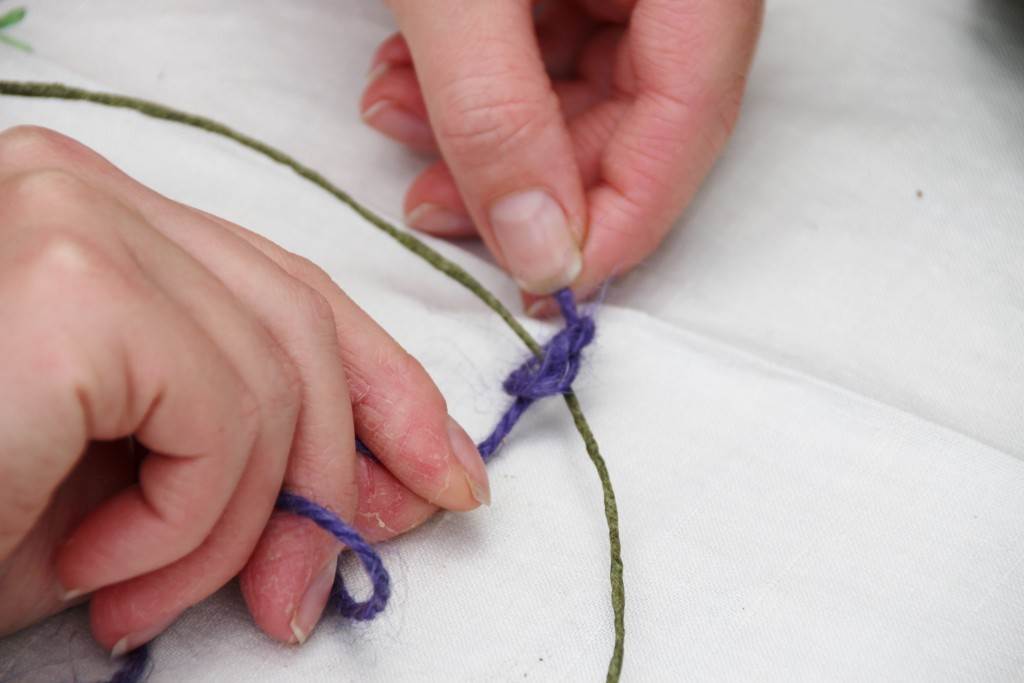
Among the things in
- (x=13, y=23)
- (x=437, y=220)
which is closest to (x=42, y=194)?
(x=437, y=220)

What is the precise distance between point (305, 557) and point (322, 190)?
1.39 feet

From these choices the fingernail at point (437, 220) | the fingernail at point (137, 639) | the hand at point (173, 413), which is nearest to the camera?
the hand at point (173, 413)

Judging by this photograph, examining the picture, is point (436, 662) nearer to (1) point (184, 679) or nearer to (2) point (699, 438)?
(1) point (184, 679)

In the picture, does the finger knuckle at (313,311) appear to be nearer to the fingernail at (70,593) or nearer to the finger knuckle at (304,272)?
the finger knuckle at (304,272)

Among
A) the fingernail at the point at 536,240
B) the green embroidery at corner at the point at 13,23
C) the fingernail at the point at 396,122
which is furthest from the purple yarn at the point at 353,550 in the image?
the green embroidery at corner at the point at 13,23

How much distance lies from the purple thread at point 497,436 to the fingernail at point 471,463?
0.16ft

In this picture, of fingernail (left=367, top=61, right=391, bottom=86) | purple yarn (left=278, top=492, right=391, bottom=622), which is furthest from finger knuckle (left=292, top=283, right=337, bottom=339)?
fingernail (left=367, top=61, right=391, bottom=86)

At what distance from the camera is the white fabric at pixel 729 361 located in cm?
63

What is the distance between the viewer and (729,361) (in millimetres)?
802

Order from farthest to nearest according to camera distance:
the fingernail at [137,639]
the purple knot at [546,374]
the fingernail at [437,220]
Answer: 1. the fingernail at [437,220]
2. the purple knot at [546,374]
3. the fingernail at [137,639]

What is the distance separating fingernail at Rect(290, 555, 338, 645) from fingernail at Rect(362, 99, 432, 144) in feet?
1.63

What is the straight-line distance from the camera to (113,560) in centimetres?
52

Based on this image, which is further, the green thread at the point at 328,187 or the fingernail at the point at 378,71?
the fingernail at the point at 378,71

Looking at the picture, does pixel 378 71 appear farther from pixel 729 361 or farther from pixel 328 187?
pixel 729 361
